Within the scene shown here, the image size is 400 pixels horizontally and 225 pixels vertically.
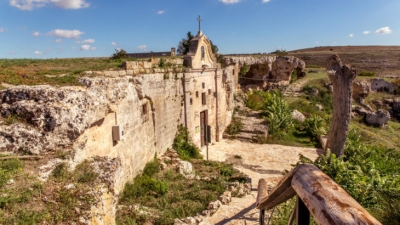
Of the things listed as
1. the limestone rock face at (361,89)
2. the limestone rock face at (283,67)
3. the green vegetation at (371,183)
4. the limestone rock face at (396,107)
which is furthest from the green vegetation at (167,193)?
the limestone rock face at (396,107)

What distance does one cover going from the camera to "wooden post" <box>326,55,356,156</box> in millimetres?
8352

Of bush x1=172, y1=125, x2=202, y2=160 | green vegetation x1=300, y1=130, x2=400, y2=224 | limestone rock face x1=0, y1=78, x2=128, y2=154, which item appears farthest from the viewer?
bush x1=172, y1=125, x2=202, y2=160

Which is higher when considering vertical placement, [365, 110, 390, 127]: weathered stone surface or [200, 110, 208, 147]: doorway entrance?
[200, 110, 208, 147]: doorway entrance

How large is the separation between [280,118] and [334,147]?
8243 millimetres

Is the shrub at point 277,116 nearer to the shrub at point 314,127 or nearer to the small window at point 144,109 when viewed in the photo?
the shrub at point 314,127

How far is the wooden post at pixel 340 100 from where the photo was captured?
8.35 metres

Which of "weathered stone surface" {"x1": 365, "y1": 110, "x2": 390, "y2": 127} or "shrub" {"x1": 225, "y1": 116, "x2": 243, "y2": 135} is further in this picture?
"weathered stone surface" {"x1": 365, "y1": 110, "x2": 390, "y2": 127}

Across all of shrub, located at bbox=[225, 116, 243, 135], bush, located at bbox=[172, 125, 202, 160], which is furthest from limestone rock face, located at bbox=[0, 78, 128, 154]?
shrub, located at bbox=[225, 116, 243, 135]

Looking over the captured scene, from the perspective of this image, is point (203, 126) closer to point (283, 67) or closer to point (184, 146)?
point (184, 146)

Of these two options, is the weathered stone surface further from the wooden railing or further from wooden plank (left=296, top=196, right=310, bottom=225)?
wooden plank (left=296, top=196, right=310, bottom=225)

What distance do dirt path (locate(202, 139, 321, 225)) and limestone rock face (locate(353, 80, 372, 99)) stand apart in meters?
13.5

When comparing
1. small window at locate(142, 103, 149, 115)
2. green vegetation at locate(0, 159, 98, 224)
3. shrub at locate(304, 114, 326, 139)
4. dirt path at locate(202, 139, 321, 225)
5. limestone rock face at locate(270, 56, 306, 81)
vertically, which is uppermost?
limestone rock face at locate(270, 56, 306, 81)

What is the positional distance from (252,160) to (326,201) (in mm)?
11595

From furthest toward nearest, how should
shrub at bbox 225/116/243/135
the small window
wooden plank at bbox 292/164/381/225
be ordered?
shrub at bbox 225/116/243/135 → the small window → wooden plank at bbox 292/164/381/225
